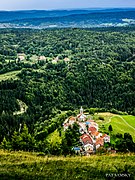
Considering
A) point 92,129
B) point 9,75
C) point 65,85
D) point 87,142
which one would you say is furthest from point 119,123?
point 9,75

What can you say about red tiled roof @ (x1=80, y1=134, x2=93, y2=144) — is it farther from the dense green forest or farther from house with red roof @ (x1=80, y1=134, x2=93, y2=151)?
the dense green forest

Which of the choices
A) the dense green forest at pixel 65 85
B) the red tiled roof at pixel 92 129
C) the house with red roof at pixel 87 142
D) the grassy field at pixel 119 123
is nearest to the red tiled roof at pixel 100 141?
the house with red roof at pixel 87 142

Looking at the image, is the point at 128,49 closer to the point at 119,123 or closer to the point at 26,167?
the point at 119,123

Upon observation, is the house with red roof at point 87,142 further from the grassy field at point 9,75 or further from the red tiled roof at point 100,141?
the grassy field at point 9,75

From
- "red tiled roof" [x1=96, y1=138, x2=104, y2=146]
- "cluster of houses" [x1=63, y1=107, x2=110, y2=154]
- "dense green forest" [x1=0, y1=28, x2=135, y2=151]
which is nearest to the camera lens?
"cluster of houses" [x1=63, y1=107, x2=110, y2=154]

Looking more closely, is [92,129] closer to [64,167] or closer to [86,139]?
[86,139]

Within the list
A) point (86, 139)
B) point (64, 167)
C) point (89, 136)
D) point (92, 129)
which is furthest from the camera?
point (92, 129)

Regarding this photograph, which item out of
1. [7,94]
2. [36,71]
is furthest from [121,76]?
[7,94]

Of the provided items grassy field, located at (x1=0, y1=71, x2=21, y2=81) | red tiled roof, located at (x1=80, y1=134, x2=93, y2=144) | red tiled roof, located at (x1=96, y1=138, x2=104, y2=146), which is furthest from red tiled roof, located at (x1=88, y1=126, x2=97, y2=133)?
grassy field, located at (x1=0, y1=71, x2=21, y2=81)
